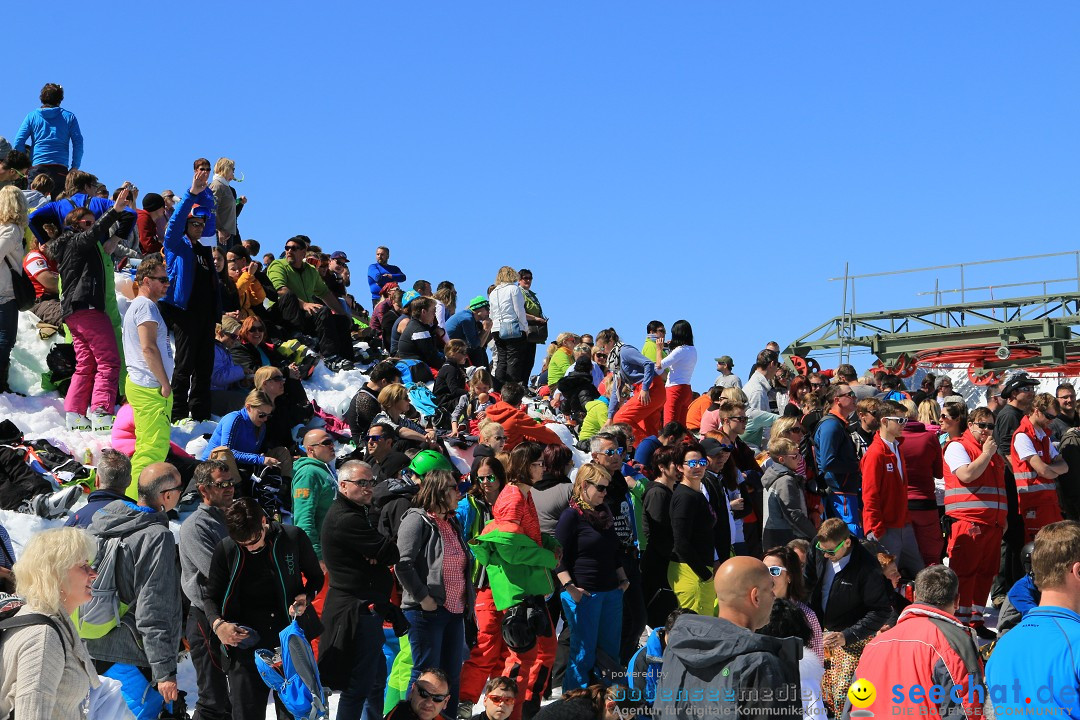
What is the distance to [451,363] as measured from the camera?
13586 mm

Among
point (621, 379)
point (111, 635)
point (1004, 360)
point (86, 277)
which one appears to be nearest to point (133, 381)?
point (86, 277)

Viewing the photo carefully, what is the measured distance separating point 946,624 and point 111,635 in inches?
172

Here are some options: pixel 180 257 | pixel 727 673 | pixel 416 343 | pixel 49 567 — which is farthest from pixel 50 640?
pixel 416 343

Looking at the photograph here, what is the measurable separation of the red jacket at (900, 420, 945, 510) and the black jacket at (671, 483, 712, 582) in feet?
9.31

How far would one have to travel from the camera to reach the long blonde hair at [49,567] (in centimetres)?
469

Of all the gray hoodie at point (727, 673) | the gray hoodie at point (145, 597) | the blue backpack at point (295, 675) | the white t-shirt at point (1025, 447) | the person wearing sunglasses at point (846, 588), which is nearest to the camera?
the gray hoodie at point (727, 673)

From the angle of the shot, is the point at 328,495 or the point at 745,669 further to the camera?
the point at 328,495

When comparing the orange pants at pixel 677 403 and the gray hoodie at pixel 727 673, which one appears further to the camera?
the orange pants at pixel 677 403

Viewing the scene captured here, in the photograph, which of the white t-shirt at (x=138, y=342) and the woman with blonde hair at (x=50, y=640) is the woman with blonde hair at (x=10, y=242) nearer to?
the white t-shirt at (x=138, y=342)

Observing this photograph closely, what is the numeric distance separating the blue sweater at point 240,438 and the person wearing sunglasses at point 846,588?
173 inches

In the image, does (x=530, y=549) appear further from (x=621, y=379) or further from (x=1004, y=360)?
(x=1004, y=360)

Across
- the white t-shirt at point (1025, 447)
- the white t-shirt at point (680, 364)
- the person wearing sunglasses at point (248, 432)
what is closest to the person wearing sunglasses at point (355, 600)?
the person wearing sunglasses at point (248, 432)

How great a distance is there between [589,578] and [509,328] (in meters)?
7.58

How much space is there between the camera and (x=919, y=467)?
11.0 meters
